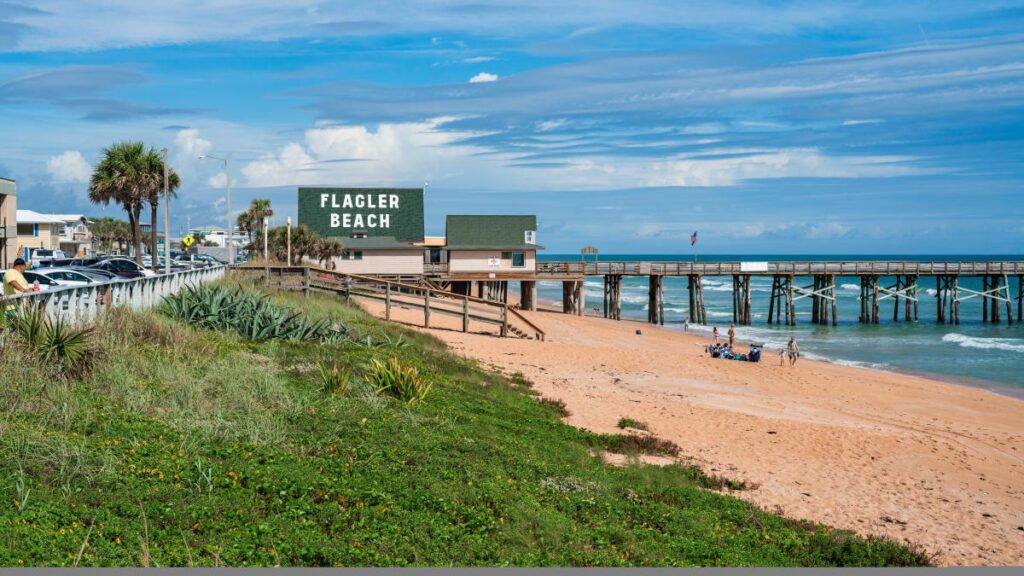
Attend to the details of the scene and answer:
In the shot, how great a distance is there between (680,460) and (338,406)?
523cm

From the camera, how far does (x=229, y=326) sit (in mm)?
18172

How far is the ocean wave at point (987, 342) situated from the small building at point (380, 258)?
31.7m

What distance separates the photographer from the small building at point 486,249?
59062 millimetres

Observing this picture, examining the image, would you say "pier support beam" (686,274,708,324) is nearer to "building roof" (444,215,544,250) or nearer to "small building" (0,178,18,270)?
"building roof" (444,215,544,250)

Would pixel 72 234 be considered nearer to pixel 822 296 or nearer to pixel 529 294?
pixel 529 294

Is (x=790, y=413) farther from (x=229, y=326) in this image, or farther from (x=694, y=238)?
(x=694, y=238)

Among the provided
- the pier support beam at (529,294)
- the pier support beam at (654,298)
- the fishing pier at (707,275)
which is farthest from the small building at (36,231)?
the pier support beam at (654,298)

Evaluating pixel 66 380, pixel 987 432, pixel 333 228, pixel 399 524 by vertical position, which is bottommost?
pixel 987 432

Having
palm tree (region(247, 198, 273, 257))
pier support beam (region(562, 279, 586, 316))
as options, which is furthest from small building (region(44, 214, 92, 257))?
pier support beam (region(562, 279, 586, 316))

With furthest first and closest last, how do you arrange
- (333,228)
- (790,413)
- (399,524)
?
(333,228) < (790,413) < (399,524)

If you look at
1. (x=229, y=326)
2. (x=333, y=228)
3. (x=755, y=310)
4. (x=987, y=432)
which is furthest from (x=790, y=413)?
(x=755, y=310)

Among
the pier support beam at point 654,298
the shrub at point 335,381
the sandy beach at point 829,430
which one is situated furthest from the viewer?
the pier support beam at point 654,298

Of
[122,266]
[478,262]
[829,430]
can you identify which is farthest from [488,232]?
[829,430]

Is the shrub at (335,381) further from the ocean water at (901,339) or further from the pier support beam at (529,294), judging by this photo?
the pier support beam at (529,294)
